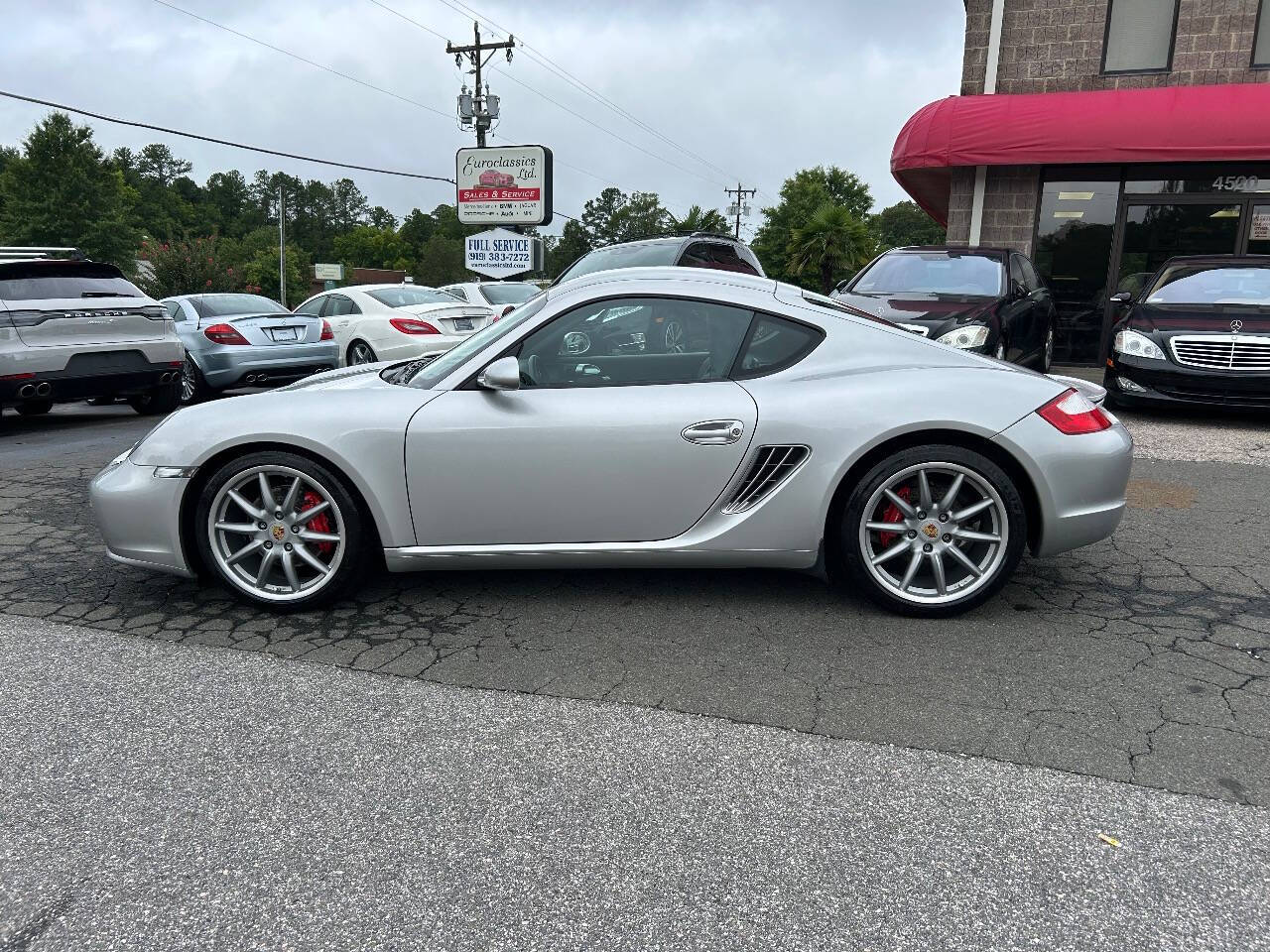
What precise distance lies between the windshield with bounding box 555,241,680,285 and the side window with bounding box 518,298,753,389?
20.3 feet

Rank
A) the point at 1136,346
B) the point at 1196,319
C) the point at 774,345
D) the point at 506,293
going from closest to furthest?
the point at 774,345 → the point at 1196,319 → the point at 1136,346 → the point at 506,293

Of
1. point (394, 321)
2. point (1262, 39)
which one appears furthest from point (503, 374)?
point (1262, 39)

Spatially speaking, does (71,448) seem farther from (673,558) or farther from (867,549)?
(867,549)

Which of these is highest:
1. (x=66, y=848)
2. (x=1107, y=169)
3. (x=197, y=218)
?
(x=197, y=218)

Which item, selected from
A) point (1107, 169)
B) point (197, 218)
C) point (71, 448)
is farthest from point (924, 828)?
point (197, 218)

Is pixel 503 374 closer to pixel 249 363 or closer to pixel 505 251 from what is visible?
pixel 249 363

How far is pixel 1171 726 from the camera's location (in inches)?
113

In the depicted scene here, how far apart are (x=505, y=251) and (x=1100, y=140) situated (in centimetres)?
1512

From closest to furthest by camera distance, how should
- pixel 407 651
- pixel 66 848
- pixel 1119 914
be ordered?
pixel 1119 914 → pixel 66 848 → pixel 407 651

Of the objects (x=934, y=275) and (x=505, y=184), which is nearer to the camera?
(x=934, y=275)

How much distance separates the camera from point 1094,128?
12461mm

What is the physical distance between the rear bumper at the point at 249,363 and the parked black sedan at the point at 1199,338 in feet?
28.1

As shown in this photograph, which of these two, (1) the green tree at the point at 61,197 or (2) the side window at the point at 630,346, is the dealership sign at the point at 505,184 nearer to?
(2) the side window at the point at 630,346

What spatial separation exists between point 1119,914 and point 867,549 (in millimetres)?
1808
